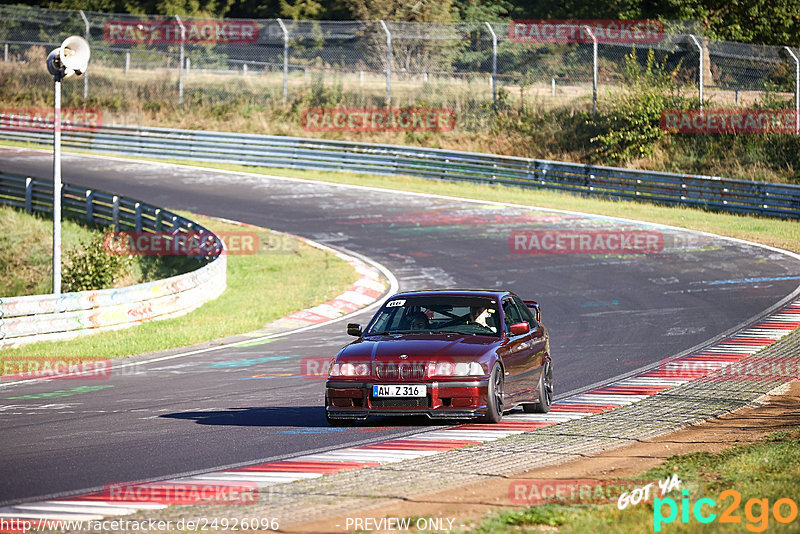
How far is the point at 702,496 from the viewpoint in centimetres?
674

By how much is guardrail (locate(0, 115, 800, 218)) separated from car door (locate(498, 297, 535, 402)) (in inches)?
846

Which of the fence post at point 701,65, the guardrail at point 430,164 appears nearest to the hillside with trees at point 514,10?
the fence post at point 701,65

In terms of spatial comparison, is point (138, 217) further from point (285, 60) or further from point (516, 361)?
point (516, 361)

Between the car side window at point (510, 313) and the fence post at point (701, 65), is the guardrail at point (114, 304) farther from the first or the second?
the fence post at point (701, 65)

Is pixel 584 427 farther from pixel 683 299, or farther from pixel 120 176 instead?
pixel 120 176

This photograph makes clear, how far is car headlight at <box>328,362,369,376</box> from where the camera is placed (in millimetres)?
10000

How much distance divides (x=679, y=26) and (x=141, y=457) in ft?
132

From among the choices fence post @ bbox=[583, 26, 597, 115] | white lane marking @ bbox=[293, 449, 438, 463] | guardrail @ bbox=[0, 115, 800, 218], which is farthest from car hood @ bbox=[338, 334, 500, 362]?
fence post @ bbox=[583, 26, 597, 115]

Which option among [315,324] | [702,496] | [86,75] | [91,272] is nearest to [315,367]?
[315,324]

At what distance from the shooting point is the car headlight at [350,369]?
10.0m

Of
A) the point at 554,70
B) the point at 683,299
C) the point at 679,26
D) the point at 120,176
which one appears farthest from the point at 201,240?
the point at 679,26

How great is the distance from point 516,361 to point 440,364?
1148 millimetres

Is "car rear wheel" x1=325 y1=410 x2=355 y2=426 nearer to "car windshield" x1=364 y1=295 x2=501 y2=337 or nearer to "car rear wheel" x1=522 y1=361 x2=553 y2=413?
"car windshield" x1=364 y1=295 x2=501 y2=337

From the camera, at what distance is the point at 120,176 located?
125ft
